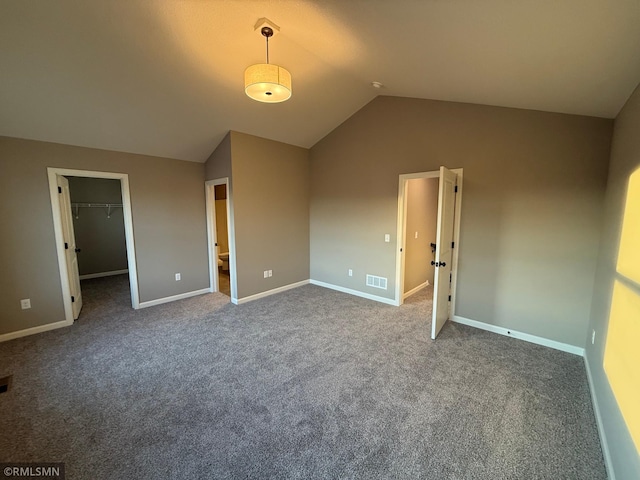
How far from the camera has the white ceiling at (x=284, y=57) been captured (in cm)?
163

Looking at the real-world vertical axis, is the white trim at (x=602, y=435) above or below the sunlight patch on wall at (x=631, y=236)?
below

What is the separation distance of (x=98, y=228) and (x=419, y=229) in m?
7.13

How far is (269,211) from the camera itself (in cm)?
479

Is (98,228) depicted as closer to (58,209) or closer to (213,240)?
(58,209)

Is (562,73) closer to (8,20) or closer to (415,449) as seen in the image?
(415,449)

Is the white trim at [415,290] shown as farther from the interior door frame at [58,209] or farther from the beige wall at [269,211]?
the interior door frame at [58,209]

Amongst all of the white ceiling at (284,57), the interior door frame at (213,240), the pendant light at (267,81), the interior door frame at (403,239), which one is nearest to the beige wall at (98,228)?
the interior door frame at (213,240)

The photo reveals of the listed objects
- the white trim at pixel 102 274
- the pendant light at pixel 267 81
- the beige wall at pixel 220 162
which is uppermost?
the pendant light at pixel 267 81

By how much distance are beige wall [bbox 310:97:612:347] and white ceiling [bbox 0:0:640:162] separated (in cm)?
30

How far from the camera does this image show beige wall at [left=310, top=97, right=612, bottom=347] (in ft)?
9.30

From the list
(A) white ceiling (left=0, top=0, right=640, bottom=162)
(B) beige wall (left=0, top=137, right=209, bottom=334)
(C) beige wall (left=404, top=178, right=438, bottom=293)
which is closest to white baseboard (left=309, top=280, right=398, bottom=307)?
(C) beige wall (left=404, top=178, right=438, bottom=293)

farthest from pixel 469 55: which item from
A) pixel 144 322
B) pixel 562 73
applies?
pixel 144 322

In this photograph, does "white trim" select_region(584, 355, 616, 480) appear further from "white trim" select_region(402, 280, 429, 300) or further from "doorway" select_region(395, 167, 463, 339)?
"white trim" select_region(402, 280, 429, 300)

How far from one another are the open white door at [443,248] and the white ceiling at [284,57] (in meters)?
1.02
